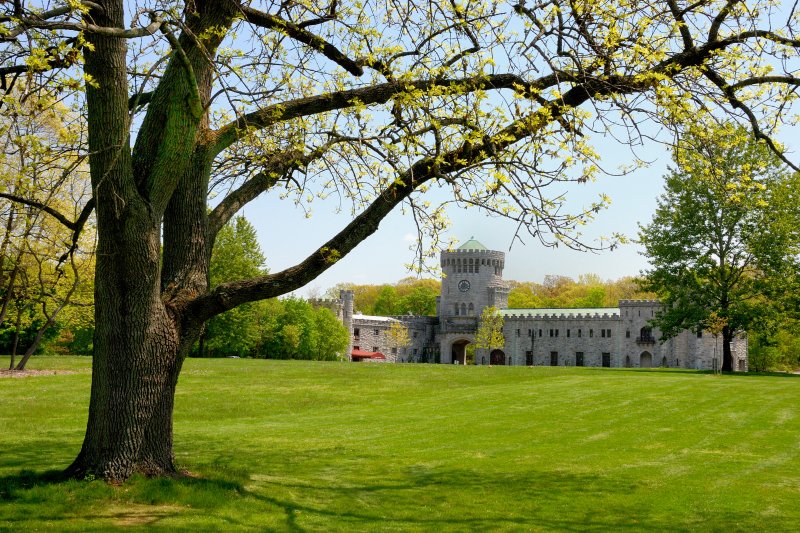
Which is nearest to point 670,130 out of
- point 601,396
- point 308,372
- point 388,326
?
point 601,396

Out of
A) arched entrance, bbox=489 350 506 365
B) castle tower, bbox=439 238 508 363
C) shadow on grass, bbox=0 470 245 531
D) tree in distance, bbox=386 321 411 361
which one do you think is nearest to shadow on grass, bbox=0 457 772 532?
shadow on grass, bbox=0 470 245 531

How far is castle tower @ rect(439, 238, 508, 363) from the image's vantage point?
91.8 m

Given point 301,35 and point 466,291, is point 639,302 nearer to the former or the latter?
point 466,291

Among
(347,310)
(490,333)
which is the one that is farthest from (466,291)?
(490,333)

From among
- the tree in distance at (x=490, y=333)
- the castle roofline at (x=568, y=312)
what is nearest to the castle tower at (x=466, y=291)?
the castle roofline at (x=568, y=312)

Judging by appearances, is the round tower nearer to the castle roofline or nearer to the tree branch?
the castle roofline

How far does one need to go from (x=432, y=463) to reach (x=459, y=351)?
273 ft

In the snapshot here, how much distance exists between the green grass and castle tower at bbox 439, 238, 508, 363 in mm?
68908

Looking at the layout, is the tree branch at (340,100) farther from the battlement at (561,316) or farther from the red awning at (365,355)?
the red awning at (365,355)

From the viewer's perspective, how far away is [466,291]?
93.1 meters

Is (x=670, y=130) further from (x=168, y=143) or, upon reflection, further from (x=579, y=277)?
(x=579, y=277)

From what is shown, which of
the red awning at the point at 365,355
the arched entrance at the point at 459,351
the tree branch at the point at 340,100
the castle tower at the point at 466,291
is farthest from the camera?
the arched entrance at the point at 459,351

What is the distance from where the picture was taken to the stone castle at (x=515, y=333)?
245 feet

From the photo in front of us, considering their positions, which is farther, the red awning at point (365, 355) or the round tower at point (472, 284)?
the round tower at point (472, 284)
